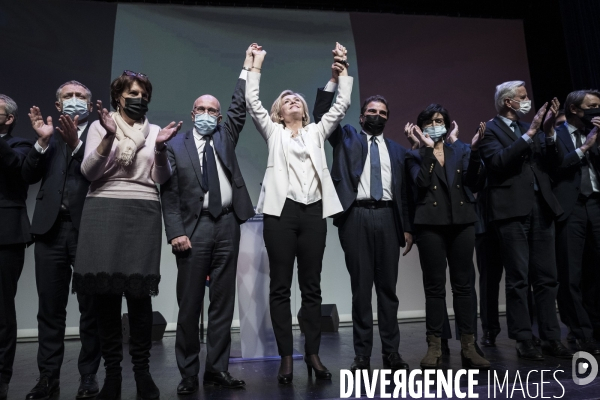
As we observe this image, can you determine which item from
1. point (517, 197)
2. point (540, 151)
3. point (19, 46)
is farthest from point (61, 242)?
point (19, 46)

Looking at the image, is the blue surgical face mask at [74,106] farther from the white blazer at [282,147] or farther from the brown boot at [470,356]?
the brown boot at [470,356]

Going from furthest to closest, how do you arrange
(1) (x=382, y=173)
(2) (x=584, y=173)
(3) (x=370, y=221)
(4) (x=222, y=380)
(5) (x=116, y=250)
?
(2) (x=584, y=173)
(1) (x=382, y=173)
(3) (x=370, y=221)
(4) (x=222, y=380)
(5) (x=116, y=250)

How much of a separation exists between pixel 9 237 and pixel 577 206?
11.7 ft

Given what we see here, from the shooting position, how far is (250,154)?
5723 mm

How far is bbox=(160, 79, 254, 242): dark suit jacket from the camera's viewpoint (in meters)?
2.84

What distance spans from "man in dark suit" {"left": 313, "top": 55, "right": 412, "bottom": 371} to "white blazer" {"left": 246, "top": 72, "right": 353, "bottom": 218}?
0.14 metres

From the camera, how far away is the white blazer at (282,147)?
2939 mm

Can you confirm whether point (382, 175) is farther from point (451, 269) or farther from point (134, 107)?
point (134, 107)

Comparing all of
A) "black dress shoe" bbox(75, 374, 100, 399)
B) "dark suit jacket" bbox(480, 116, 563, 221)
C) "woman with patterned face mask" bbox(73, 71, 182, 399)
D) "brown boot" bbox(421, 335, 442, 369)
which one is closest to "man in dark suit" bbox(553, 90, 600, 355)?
"dark suit jacket" bbox(480, 116, 563, 221)

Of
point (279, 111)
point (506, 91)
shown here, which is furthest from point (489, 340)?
point (279, 111)

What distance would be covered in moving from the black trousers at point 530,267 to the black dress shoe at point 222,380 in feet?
5.81

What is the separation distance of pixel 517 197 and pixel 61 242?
2.74 meters

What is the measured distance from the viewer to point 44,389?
8.71 feet

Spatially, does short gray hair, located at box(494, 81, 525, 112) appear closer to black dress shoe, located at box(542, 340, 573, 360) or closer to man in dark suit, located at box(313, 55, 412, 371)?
man in dark suit, located at box(313, 55, 412, 371)
